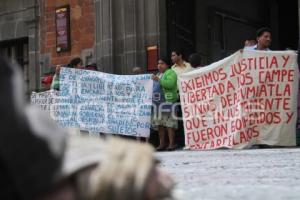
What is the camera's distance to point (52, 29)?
1501cm

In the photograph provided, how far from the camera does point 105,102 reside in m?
10.8

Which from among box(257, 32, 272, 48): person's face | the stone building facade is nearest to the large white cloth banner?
the stone building facade

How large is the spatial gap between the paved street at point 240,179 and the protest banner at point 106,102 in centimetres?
424

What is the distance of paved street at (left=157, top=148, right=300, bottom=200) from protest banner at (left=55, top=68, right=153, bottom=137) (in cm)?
424

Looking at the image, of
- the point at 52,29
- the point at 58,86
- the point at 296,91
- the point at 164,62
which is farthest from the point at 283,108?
the point at 52,29

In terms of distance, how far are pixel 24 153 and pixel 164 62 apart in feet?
30.9

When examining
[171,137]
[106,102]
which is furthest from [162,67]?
[171,137]

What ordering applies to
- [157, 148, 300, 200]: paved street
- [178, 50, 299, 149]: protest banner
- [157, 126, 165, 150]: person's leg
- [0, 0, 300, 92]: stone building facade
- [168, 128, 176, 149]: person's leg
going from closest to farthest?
[157, 148, 300, 200]: paved street < [178, 50, 299, 149]: protest banner < [168, 128, 176, 149]: person's leg < [157, 126, 165, 150]: person's leg < [0, 0, 300, 92]: stone building facade

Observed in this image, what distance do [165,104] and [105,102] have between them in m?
1.11

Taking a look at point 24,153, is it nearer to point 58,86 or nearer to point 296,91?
point 296,91

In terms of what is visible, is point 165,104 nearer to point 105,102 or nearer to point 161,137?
point 161,137

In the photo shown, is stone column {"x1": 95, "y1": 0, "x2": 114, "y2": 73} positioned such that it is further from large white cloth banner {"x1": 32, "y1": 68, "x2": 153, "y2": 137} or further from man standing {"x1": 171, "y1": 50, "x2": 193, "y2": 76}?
man standing {"x1": 171, "y1": 50, "x2": 193, "y2": 76}

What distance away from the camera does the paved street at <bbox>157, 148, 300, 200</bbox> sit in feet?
10.7

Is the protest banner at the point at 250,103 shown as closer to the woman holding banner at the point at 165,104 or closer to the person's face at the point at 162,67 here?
the woman holding banner at the point at 165,104
